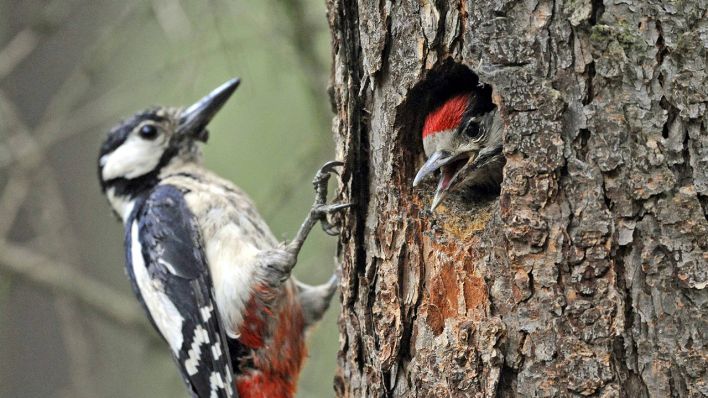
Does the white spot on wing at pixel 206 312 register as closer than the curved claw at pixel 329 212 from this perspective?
No

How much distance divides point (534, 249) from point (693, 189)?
415 millimetres

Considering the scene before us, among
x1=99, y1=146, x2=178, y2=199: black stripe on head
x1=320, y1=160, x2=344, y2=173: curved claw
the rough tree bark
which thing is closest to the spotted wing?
x1=99, y1=146, x2=178, y2=199: black stripe on head

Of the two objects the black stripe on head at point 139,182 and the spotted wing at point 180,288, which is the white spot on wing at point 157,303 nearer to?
the spotted wing at point 180,288

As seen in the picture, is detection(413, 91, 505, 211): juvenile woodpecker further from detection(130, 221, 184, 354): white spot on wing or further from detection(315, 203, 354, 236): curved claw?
detection(130, 221, 184, 354): white spot on wing

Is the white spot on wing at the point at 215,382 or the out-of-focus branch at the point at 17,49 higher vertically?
the out-of-focus branch at the point at 17,49

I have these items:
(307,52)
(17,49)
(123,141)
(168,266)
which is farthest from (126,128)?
(307,52)

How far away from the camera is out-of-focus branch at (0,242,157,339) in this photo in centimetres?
445

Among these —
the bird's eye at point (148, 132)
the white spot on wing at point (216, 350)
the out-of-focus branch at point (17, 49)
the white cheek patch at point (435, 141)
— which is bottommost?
the white spot on wing at point (216, 350)

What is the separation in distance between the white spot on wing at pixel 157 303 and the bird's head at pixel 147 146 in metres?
0.43

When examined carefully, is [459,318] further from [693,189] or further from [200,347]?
[200,347]

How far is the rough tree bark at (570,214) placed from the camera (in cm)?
205

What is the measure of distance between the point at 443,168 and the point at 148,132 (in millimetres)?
2305

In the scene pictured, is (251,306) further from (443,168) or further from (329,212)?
(443,168)

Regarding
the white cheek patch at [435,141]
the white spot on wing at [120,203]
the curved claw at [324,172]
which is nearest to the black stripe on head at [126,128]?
the white spot on wing at [120,203]
